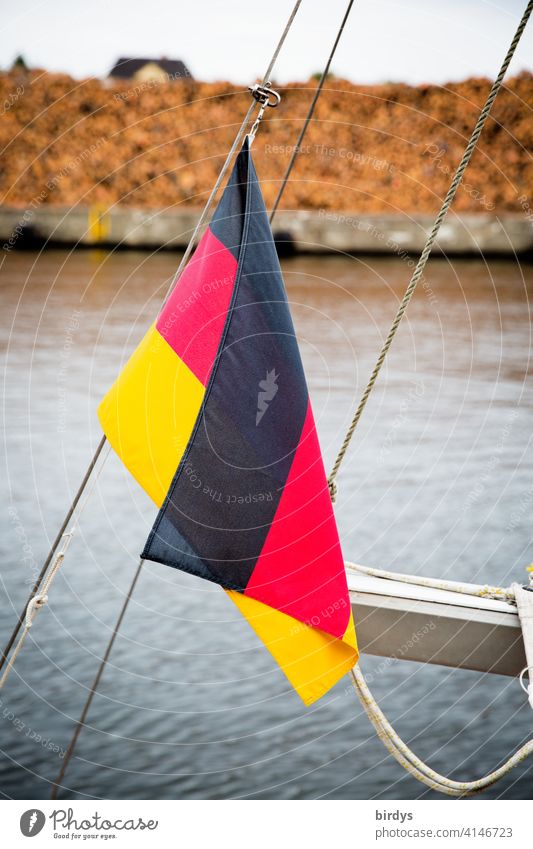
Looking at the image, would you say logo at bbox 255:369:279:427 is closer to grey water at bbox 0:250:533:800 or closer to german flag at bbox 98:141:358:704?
german flag at bbox 98:141:358:704

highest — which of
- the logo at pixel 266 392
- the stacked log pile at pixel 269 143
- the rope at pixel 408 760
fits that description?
the stacked log pile at pixel 269 143

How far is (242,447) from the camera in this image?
68.6 inches

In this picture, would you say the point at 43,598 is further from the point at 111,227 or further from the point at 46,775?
the point at 111,227

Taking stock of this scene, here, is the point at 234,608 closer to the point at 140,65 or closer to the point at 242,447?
the point at 242,447

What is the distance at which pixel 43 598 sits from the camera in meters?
1.88

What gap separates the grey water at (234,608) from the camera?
2963 mm

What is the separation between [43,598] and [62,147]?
18.0 m

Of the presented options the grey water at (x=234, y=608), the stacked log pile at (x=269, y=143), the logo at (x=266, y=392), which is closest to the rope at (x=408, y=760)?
the logo at (x=266, y=392)

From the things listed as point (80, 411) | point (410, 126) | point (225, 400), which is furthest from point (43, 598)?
point (410, 126)

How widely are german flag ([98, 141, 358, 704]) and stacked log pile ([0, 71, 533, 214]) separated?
52.7 feet
